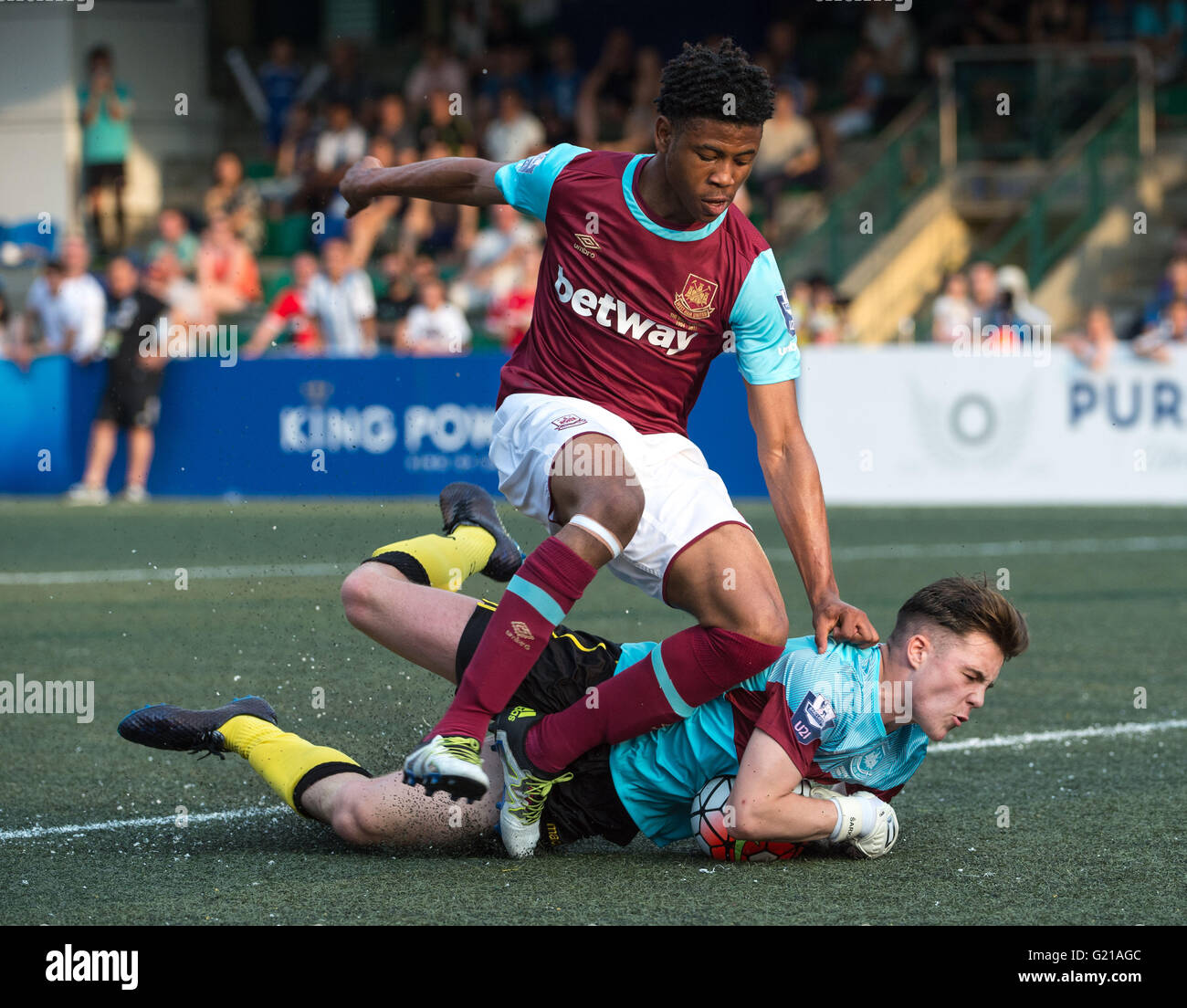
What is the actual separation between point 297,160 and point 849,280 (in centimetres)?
631

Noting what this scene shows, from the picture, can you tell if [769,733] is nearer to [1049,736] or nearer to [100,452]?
[1049,736]

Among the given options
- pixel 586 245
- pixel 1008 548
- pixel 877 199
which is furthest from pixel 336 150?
pixel 586 245

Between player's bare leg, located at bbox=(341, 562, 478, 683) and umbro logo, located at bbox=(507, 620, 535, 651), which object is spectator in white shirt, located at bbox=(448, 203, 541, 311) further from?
umbro logo, located at bbox=(507, 620, 535, 651)

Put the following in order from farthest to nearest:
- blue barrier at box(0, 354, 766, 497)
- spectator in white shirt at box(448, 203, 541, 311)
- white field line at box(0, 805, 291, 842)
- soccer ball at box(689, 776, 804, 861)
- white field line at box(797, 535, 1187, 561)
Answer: spectator in white shirt at box(448, 203, 541, 311)
blue barrier at box(0, 354, 766, 497)
white field line at box(797, 535, 1187, 561)
white field line at box(0, 805, 291, 842)
soccer ball at box(689, 776, 804, 861)

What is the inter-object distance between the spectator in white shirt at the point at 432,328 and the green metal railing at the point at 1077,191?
5405 mm

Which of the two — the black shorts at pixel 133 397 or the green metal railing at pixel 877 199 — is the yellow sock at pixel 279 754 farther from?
the green metal railing at pixel 877 199

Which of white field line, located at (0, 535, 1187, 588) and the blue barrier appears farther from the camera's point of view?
the blue barrier

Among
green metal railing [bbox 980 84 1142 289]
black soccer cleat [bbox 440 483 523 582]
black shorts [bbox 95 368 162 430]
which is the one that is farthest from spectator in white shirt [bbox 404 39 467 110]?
black soccer cleat [bbox 440 483 523 582]

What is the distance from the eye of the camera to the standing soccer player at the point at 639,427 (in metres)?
3.91

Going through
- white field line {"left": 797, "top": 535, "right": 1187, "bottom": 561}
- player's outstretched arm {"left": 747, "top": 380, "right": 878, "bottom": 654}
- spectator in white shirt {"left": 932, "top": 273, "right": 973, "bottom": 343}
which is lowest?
white field line {"left": 797, "top": 535, "right": 1187, "bottom": 561}

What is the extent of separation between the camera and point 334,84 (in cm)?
2036

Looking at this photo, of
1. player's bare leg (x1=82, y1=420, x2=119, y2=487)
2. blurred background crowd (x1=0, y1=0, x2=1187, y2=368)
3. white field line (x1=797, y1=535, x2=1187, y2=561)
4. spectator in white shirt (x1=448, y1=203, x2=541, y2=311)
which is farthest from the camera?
spectator in white shirt (x1=448, y1=203, x2=541, y2=311)

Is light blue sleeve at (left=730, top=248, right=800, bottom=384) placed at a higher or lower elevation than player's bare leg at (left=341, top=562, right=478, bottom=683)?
higher

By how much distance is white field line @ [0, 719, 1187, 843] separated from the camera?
429 cm
